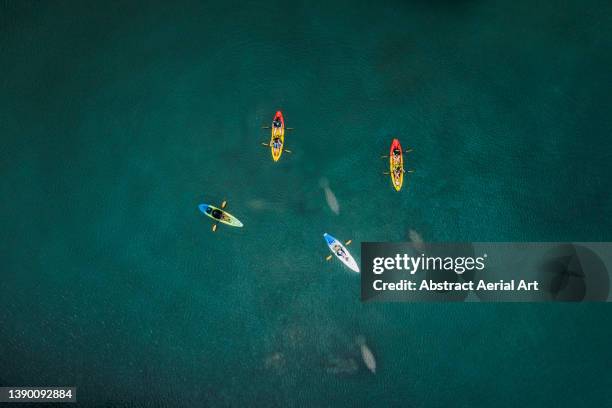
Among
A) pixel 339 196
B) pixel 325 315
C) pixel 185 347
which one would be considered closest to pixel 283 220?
pixel 339 196

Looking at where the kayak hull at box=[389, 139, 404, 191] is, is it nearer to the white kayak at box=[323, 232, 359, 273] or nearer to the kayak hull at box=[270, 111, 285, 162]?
the white kayak at box=[323, 232, 359, 273]

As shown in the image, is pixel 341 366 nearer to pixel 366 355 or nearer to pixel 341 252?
pixel 366 355

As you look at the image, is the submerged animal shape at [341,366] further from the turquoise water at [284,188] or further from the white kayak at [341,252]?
the white kayak at [341,252]

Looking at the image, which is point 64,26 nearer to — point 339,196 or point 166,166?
point 166,166

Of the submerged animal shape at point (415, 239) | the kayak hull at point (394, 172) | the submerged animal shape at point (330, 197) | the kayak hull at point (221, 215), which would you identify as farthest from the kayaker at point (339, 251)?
the kayak hull at point (221, 215)

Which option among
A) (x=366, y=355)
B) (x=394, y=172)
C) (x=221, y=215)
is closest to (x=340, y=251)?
(x=394, y=172)

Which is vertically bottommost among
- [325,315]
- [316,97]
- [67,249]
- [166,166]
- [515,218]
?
[325,315]
